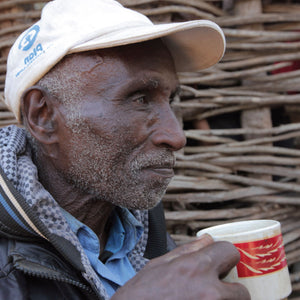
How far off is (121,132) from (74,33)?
1.08ft

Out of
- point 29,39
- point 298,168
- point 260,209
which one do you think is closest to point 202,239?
point 29,39

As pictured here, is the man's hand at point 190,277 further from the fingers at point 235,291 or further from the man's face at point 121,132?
the man's face at point 121,132

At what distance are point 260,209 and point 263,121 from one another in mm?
477

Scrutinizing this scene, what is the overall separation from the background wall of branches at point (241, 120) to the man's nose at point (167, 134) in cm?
78

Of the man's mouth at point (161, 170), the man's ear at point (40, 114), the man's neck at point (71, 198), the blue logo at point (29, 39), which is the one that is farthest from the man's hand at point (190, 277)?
the blue logo at point (29, 39)

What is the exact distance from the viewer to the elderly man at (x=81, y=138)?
39.8 inches

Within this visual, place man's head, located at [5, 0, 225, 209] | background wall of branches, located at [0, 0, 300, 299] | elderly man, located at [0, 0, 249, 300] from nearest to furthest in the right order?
elderly man, located at [0, 0, 249, 300], man's head, located at [5, 0, 225, 209], background wall of branches, located at [0, 0, 300, 299]

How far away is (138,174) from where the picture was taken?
3.78 feet

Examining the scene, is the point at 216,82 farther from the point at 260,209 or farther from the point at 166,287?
the point at 166,287

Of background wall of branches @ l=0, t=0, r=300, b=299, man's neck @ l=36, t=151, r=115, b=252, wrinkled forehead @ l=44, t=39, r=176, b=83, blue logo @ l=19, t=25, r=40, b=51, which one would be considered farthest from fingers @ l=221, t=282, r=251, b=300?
background wall of branches @ l=0, t=0, r=300, b=299

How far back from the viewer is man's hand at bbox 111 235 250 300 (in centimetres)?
76

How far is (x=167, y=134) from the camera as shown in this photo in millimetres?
1155

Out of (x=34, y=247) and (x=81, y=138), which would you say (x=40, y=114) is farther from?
(x=34, y=247)

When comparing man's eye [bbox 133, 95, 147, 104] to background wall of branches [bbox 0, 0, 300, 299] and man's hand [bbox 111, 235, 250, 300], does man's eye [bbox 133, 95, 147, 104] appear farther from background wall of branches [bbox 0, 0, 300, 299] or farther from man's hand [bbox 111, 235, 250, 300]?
background wall of branches [bbox 0, 0, 300, 299]
